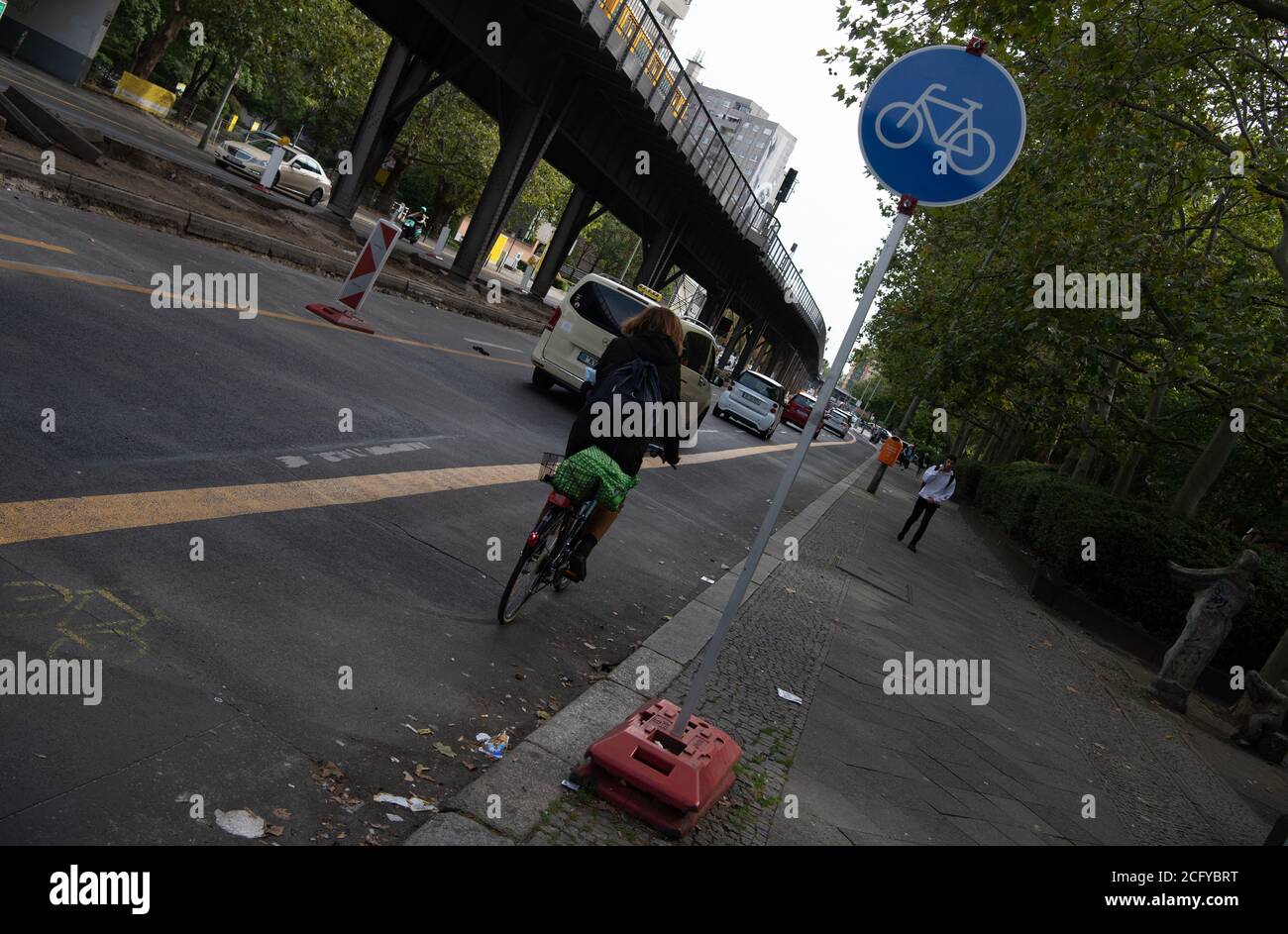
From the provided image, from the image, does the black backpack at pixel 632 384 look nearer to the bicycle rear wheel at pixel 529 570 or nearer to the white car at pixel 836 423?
the bicycle rear wheel at pixel 529 570

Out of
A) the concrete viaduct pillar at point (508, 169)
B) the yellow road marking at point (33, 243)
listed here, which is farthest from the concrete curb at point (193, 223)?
the concrete viaduct pillar at point (508, 169)

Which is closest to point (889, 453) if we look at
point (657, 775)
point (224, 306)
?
point (224, 306)

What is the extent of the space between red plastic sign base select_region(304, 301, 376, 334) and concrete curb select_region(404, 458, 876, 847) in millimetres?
7644

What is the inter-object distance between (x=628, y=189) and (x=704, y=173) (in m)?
2.69

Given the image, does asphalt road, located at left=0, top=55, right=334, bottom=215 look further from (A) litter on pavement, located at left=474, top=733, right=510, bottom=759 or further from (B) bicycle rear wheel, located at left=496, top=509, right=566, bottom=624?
(A) litter on pavement, located at left=474, top=733, right=510, bottom=759

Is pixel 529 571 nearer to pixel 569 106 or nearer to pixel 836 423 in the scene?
pixel 569 106

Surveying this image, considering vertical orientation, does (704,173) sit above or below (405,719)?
above

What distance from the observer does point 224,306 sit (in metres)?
11.1

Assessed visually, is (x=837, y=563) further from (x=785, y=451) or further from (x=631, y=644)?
(x=785, y=451)

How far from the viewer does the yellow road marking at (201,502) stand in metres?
4.62

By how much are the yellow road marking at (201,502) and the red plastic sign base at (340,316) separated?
5288mm

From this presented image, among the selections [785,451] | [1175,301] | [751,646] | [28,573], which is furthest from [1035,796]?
[785,451]
